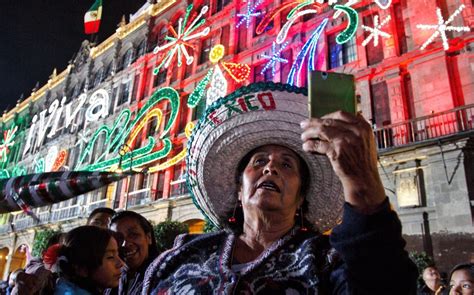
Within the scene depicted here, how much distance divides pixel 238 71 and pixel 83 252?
1572 centimetres

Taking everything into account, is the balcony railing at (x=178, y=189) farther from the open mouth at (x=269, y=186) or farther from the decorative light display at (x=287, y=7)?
the open mouth at (x=269, y=186)

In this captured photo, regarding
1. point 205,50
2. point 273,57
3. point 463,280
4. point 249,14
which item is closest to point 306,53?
point 273,57

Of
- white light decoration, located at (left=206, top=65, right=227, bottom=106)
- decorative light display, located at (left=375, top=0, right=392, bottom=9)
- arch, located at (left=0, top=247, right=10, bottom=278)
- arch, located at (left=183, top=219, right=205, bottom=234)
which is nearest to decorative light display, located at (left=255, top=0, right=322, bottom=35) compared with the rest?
decorative light display, located at (left=375, top=0, right=392, bottom=9)

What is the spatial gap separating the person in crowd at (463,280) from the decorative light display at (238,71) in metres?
14.8

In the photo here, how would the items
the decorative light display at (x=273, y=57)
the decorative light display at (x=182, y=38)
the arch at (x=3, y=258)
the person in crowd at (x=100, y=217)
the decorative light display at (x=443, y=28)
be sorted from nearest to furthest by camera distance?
the person in crowd at (x=100, y=217), the decorative light display at (x=443, y=28), the decorative light display at (x=273, y=57), the decorative light display at (x=182, y=38), the arch at (x=3, y=258)

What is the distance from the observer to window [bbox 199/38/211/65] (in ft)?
72.2

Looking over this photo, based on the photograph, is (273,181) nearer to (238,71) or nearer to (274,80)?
(274,80)

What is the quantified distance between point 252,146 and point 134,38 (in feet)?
92.3

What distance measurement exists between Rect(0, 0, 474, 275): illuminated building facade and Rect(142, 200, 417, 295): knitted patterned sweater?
1067 centimetres

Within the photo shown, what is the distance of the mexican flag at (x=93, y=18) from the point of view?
23609mm

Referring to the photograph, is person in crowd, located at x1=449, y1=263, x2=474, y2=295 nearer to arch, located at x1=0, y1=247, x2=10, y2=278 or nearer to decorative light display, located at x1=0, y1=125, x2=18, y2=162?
arch, located at x1=0, y1=247, x2=10, y2=278

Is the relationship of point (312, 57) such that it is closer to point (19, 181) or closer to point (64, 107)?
point (19, 181)

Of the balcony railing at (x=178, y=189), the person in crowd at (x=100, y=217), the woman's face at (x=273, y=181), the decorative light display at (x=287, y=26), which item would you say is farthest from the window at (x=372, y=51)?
the woman's face at (x=273, y=181)

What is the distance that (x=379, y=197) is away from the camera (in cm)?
110
